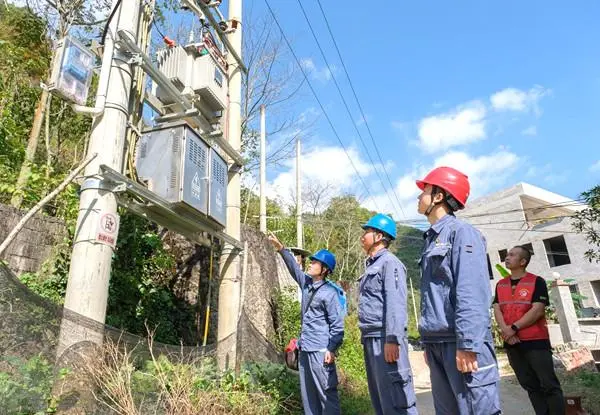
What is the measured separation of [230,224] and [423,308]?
116 inches

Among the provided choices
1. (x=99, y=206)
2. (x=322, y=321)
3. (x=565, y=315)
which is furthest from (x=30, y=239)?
(x=565, y=315)

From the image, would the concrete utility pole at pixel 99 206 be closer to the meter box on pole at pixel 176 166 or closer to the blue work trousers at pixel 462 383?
the meter box on pole at pixel 176 166

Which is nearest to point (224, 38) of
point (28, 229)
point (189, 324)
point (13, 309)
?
point (28, 229)

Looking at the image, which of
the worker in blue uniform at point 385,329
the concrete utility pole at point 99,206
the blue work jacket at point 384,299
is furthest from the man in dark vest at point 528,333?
the concrete utility pole at point 99,206

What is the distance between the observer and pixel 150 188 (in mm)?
3543

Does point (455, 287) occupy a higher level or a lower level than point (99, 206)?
lower

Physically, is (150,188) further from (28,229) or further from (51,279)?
(28,229)

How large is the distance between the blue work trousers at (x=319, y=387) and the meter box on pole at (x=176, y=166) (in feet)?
5.51

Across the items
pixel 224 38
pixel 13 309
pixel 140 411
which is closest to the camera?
pixel 13 309

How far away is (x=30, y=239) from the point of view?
4.80 meters

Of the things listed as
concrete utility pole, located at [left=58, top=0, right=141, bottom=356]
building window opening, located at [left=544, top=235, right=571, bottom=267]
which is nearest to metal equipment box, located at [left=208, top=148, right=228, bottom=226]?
concrete utility pole, located at [left=58, top=0, right=141, bottom=356]

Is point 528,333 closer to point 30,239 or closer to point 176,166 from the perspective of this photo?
point 176,166

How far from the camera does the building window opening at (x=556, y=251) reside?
18.6m

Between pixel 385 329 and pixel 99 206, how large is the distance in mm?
2221
